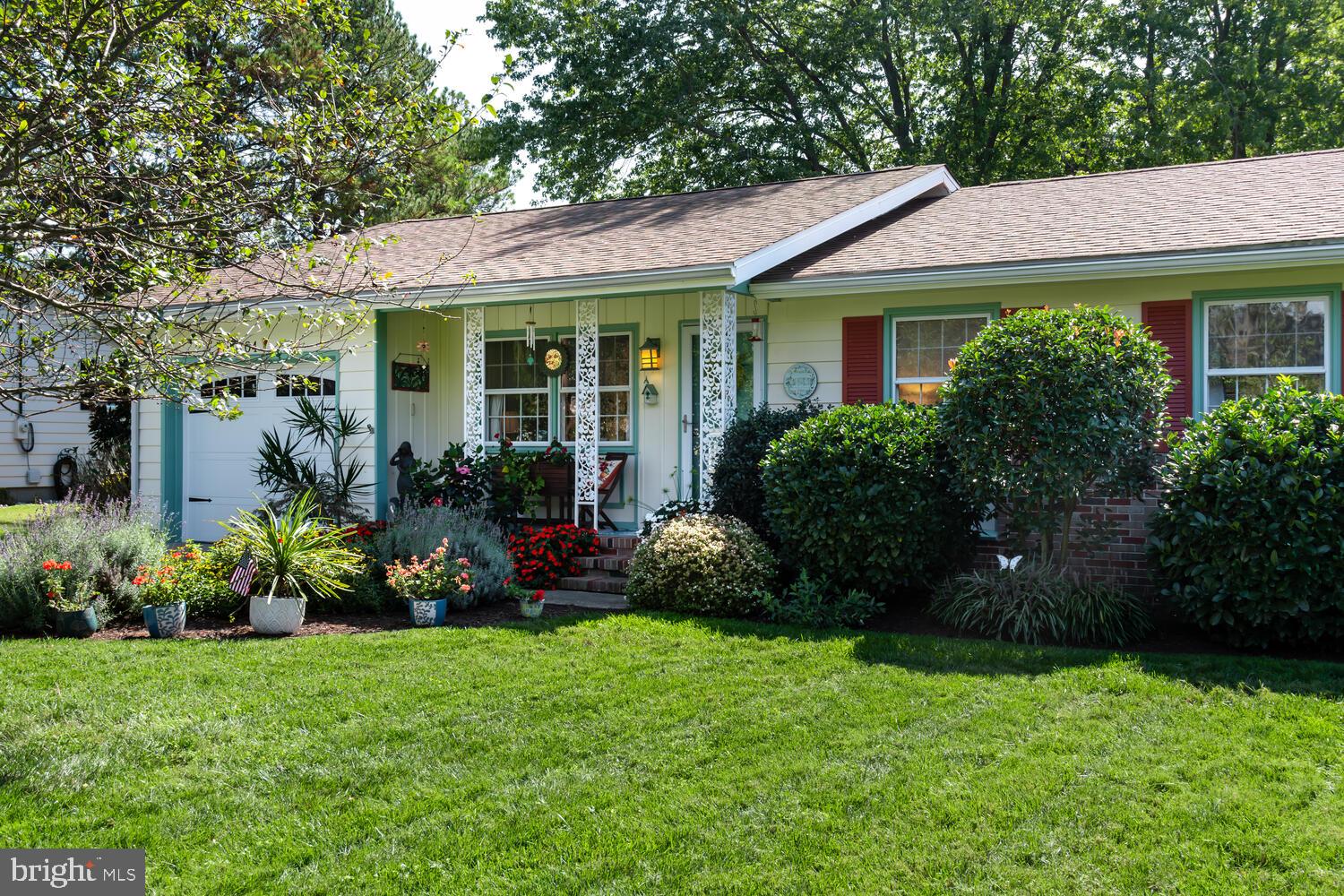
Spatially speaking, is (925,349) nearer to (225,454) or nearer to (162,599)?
(162,599)

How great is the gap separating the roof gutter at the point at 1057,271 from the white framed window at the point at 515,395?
3.39 meters

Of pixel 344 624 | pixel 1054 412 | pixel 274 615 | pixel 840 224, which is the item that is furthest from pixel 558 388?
pixel 1054 412

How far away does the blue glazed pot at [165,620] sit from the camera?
7383 millimetres

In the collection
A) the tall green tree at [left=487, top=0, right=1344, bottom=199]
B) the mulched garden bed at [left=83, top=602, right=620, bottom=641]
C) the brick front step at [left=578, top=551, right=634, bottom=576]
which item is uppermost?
the tall green tree at [left=487, top=0, right=1344, bottom=199]

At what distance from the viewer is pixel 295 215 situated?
6094 millimetres

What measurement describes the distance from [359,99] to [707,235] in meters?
5.54

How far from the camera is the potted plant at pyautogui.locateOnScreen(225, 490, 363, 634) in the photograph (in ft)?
24.6

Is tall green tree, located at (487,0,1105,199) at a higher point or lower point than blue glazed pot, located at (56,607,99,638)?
higher

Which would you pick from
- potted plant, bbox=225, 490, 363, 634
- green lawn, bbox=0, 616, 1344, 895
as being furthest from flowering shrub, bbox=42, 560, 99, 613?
potted plant, bbox=225, 490, 363, 634

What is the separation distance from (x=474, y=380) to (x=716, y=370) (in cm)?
273

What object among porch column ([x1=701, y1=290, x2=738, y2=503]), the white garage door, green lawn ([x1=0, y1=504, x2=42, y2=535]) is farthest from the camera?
green lawn ([x1=0, y1=504, x2=42, y2=535])

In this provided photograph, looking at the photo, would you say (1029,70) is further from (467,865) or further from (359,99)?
(467,865)

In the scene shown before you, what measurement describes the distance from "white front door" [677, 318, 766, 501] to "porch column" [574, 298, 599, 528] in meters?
1.01

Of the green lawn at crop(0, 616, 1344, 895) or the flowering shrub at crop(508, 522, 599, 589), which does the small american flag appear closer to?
the green lawn at crop(0, 616, 1344, 895)
